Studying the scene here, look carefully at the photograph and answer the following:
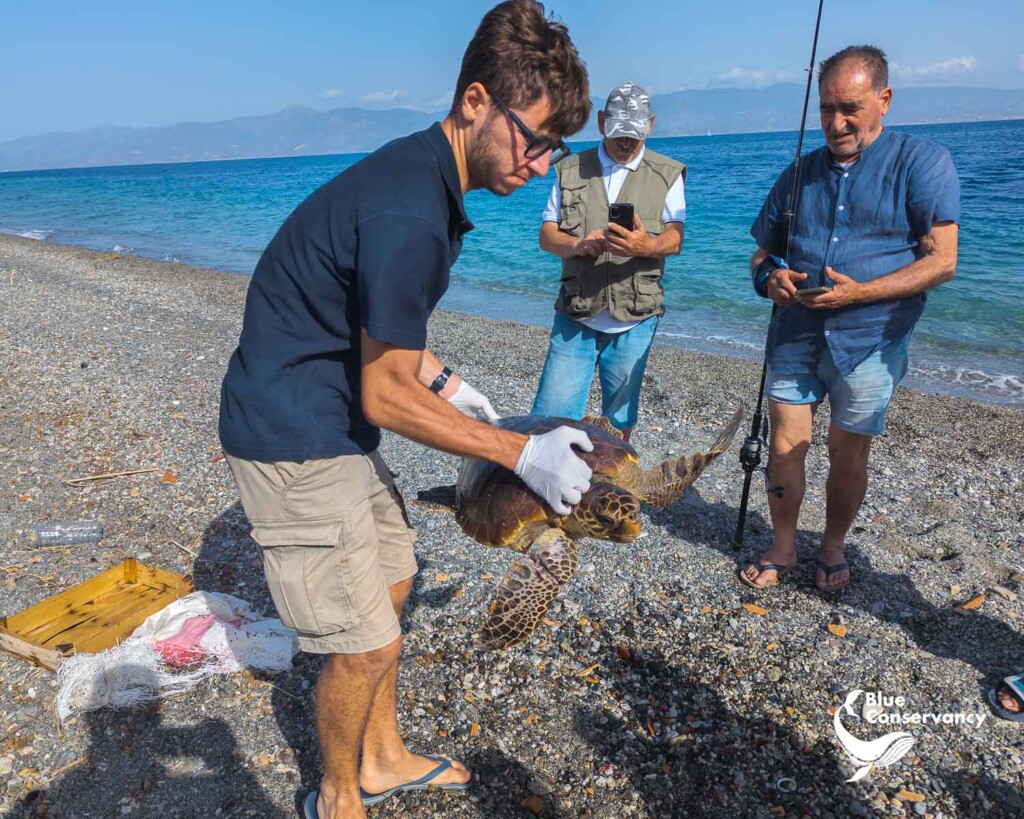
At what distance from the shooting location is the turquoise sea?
10633 mm

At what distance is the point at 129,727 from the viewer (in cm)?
298

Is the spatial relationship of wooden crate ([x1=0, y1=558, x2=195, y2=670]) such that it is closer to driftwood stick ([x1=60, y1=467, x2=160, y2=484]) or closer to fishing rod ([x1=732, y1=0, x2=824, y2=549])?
driftwood stick ([x1=60, y1=467, x2=160, y2=484])

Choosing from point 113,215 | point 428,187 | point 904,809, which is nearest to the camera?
point 428,187

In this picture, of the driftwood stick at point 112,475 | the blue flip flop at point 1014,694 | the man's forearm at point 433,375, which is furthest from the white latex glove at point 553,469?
the driftwood stick at point 112,475

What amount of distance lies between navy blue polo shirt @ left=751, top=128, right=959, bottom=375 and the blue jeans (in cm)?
88

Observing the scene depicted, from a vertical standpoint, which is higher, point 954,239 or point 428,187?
point 428,187

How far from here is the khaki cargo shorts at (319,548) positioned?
6.95 feet

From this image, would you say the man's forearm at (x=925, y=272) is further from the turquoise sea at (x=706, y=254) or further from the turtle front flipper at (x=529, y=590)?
the turquoise sea at (x=706, y=254)

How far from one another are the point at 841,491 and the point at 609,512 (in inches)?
76.3

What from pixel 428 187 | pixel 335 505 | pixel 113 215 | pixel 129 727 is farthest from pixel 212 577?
pixel 113 215

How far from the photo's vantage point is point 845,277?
3.40 metres

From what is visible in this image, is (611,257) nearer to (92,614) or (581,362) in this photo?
(581,362)

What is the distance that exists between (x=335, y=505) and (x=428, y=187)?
102 centimetres

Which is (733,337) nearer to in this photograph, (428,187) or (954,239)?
(954,239)
